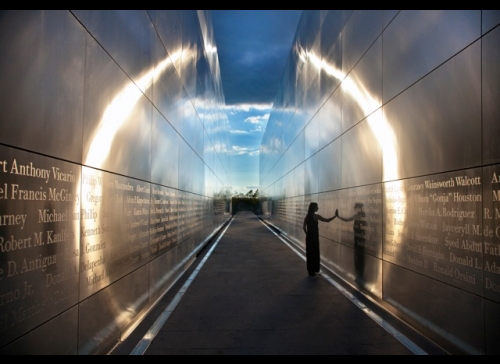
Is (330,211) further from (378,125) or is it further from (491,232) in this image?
(491,232)

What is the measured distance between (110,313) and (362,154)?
5757 millimetres

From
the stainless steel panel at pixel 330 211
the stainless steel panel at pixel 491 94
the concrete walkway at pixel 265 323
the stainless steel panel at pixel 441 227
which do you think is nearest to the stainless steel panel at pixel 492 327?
the stainless steel panel at pixel 441 227

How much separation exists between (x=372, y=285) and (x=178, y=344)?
13.2ft

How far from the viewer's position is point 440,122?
4.84m

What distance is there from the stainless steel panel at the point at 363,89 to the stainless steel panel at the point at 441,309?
328cm

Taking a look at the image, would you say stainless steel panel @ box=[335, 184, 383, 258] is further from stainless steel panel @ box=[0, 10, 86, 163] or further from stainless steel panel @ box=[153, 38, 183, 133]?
stainless steel panel @ box=[0, 10, 86, 163]

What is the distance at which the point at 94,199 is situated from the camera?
4.32 m

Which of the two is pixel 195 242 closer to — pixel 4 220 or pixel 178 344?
pixel 178 344

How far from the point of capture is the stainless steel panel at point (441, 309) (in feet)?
13.4

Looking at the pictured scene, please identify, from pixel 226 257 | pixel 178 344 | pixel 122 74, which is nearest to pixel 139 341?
pixel 178 344

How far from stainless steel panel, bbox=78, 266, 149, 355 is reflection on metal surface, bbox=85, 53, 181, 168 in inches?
63.2

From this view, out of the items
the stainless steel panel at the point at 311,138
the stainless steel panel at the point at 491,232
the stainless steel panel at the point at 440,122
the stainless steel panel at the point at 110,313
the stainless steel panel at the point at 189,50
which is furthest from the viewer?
the stainless steel panel at the point at 311,138

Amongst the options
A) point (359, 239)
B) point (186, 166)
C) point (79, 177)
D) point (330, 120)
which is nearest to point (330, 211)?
point (330, 120)

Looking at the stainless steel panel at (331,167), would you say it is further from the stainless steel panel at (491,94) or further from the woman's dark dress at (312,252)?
the stainless steel panel at (491,94)
